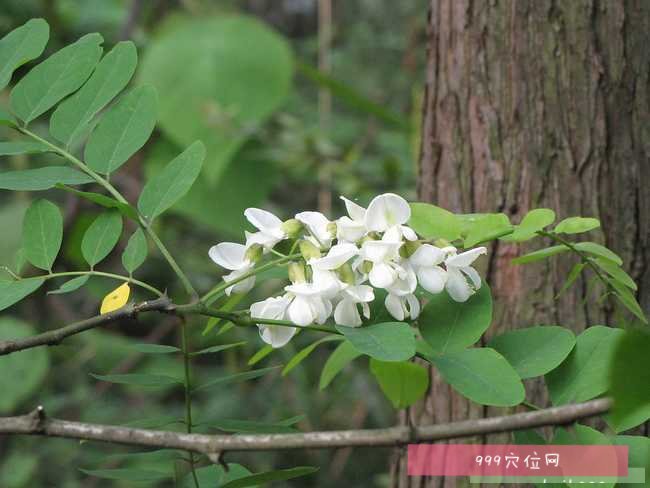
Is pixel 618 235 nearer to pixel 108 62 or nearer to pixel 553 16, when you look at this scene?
pixel 553 16

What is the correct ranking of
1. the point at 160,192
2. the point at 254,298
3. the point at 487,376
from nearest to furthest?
the point at 487,376
the point at 160,192
the point at 254,298

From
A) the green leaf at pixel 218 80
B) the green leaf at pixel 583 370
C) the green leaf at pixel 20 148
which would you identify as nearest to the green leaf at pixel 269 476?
the green leaf at pixel 583 370

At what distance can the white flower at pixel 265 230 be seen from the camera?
559mm

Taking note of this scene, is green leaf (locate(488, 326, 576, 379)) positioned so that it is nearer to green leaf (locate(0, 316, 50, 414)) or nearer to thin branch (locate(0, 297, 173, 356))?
thin branch (locate(0, 297, 173, 356))

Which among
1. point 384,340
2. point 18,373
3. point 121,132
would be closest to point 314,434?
point 384,340

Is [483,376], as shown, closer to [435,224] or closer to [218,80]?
[435,224]

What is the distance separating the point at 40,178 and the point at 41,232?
38mm

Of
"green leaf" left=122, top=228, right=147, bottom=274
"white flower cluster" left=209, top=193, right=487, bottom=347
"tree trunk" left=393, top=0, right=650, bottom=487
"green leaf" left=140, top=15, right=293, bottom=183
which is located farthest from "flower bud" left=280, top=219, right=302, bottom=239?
"green leaf" left=140, top=15, right=293, bottom=183

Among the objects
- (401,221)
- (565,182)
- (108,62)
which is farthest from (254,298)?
(401,221)

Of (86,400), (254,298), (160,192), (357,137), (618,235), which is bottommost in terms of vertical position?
(86,400)

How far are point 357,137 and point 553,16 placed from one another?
140 cm

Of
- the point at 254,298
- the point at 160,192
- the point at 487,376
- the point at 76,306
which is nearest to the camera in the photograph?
the point at 487,376

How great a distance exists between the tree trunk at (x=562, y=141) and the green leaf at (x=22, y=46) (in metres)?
0.41

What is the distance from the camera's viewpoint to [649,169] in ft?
2.71
